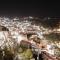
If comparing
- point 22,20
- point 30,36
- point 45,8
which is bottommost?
point 30,36

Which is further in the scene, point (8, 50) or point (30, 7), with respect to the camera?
point (30, 7)

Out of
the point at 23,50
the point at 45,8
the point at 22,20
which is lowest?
the point at 23,50

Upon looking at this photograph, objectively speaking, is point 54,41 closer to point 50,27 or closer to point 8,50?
point 50,27

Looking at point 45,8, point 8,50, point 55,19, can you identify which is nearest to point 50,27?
point 55,19

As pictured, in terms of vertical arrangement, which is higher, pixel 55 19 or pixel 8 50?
pixel 55 19

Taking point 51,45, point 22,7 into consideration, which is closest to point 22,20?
point 22,7

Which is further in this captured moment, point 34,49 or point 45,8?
point 45,8

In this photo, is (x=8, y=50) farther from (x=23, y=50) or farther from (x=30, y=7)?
(x=30, y=7)

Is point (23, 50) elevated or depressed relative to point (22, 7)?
depressed
